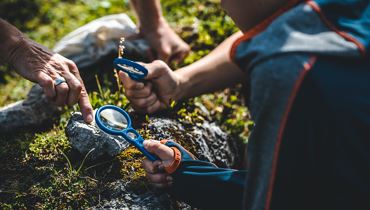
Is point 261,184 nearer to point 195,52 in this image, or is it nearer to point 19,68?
point 19,68

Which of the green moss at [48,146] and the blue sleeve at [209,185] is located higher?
the green moss at [48,146]

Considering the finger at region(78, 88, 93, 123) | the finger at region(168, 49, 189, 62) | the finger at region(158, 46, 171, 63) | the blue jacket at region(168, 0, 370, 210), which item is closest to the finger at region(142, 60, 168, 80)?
the finger at region(78, 88, 93, 123)

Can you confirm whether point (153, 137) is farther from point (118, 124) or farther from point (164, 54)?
point (164, 54)

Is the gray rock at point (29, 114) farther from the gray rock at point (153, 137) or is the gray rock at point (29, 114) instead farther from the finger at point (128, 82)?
the finger at point (128, 82)

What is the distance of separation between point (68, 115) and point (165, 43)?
1.04 metres

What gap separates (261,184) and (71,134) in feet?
4.22

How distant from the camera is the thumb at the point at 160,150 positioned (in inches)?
94.6

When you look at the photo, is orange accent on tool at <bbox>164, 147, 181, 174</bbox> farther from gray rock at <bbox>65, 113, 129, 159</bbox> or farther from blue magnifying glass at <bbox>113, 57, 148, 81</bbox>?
blue magnifying glass at <bbox>113, 57, 148, 81</bbox>

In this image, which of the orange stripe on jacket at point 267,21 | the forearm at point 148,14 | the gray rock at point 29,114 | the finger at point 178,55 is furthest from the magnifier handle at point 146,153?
the forearm at point 148,14

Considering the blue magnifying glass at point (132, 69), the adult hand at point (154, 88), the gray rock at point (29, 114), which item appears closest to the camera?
the blue magnifying glass at point (132, 69)

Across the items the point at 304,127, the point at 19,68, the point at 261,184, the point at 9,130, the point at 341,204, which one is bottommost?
the point at 341,204

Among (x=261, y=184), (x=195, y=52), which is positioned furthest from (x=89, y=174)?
(x=195, y=52)

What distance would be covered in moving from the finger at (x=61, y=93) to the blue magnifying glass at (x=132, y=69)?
38 centimetres

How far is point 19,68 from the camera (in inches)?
105
